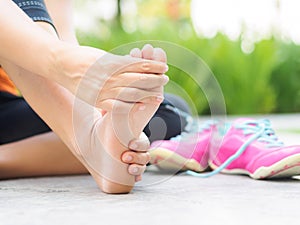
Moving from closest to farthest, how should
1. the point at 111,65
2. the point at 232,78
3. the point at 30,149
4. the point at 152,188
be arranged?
the point at 111,65 < the point at 152,188 < the point at 30,149 < the point at 232,78

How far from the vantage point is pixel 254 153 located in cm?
129

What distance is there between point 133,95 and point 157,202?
200 mm

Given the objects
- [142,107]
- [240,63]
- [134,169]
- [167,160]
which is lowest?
[240,63]

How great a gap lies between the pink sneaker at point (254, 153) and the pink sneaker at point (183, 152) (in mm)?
28

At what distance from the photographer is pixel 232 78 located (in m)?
4.36

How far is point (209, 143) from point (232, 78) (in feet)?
9.90

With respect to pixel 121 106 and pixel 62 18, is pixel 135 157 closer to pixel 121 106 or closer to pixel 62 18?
pixel 121 106

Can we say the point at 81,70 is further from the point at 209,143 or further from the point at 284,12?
the point at 284,12

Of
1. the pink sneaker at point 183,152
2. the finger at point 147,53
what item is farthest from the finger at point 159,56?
the pink sneaker at point 183,152

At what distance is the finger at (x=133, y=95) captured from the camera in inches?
35.6

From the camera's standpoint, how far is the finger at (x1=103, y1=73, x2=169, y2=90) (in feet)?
2.91

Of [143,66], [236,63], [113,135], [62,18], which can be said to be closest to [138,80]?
[143,66]

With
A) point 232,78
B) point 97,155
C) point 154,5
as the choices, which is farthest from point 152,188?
point 154,5

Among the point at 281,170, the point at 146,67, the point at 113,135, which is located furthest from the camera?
the point at 281,170
